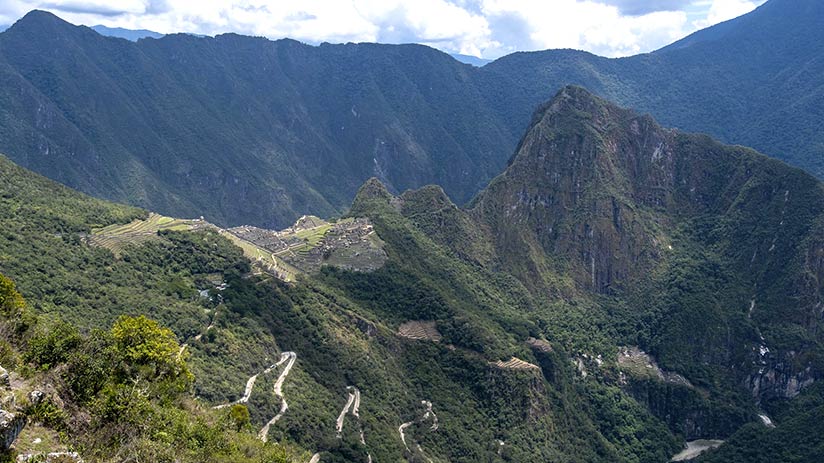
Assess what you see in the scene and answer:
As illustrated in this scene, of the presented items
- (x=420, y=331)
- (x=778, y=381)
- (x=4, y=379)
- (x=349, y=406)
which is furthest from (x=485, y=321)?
(x=4, y=379)

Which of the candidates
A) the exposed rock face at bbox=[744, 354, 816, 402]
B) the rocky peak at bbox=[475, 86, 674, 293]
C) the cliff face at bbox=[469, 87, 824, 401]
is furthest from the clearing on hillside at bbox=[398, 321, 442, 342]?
the exposed rock face at bbox=[744, 354, 816, 402]

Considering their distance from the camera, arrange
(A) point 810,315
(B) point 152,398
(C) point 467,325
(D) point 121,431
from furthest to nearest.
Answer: (A) point 810,315
(C) point 467,325
(B) point 152,398
(D) point 121,431

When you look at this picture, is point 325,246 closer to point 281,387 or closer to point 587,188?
point 281,387

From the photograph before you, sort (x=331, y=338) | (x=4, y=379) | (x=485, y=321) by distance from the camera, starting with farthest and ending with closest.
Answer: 1. (x=485, y=321)
2. (x=331, y=338)
3. (x=4, y=379)

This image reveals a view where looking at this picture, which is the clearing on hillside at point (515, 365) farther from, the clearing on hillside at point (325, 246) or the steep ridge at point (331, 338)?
the clearing on hillside at point (325, 246)

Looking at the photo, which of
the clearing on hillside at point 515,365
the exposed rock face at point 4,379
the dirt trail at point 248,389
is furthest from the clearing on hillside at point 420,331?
the exposed rock face at point 4,379

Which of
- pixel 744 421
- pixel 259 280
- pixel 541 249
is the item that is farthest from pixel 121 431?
pixel 541 249

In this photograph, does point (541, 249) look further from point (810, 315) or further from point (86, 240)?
point (86, 240)
